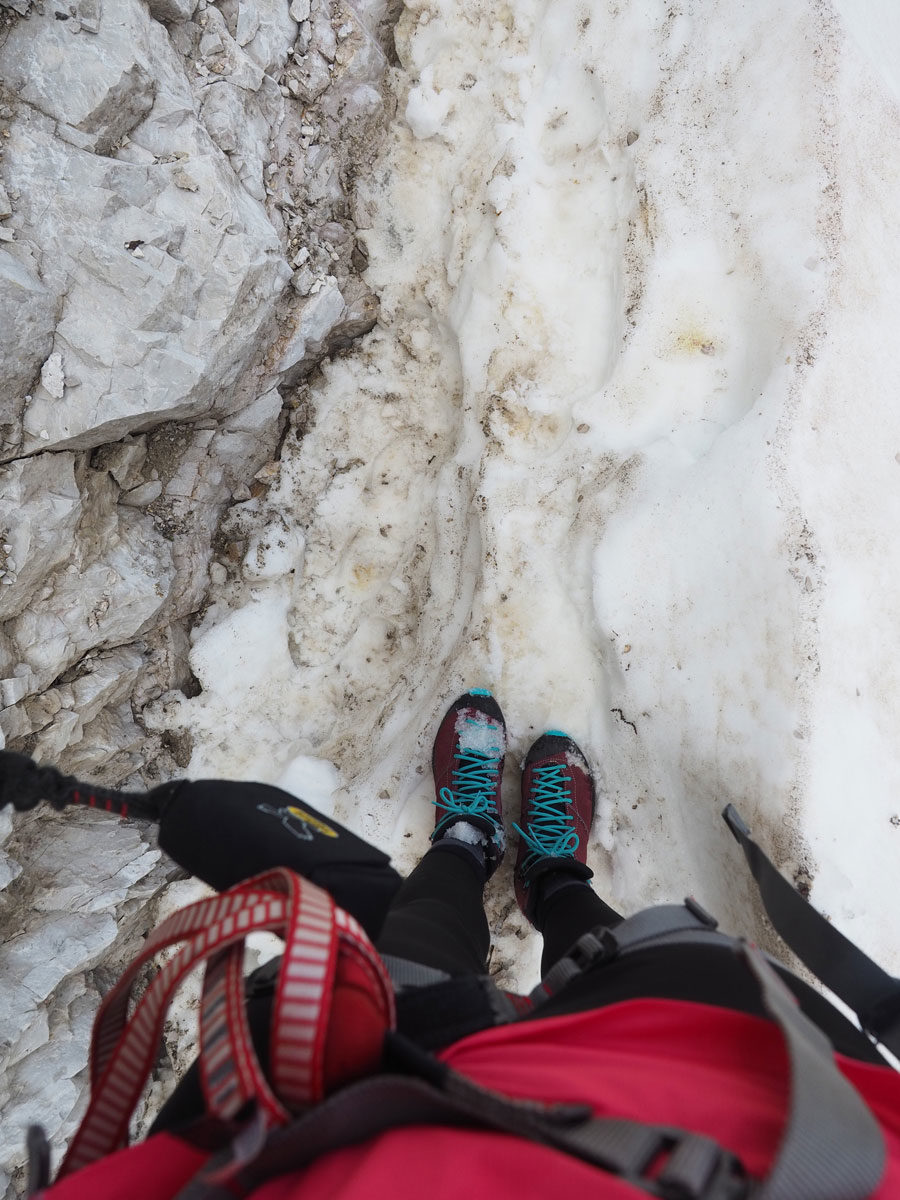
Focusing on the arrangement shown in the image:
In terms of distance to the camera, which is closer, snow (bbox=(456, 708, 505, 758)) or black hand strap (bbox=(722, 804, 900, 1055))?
black hand strap (bbox=(722, 804, 900, 1055))

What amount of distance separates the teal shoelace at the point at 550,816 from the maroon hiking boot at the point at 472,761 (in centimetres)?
12

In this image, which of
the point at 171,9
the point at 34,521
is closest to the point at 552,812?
the point at 34,521

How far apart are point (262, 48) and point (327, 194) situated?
0.43m

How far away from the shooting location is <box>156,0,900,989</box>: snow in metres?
1.99

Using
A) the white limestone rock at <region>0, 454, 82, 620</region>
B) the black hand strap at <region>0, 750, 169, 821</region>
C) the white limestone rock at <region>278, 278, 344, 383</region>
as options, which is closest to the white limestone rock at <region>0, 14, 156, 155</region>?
the white limestone rock at <region>278, 278, 344, 383</region>

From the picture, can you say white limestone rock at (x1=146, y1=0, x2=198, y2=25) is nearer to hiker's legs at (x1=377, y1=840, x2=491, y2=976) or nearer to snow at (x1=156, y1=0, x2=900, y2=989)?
snow at (x1=156, y1=0, x2=900, y2=989)

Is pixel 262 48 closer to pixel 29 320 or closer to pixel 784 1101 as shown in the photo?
pixel 29 320

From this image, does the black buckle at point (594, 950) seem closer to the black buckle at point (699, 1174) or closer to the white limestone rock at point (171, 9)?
the black buckle at point (699, 1174)

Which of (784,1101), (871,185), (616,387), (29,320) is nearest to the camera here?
(784,1101)

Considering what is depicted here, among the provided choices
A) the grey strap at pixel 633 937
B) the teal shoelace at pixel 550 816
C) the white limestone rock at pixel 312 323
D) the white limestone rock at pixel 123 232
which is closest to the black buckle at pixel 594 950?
the grey strap at pixel 633 937

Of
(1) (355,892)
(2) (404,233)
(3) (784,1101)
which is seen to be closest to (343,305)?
(2) (404,233)

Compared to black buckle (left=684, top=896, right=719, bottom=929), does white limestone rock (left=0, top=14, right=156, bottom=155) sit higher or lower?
higher

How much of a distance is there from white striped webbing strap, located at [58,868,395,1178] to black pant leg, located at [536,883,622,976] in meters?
1.01

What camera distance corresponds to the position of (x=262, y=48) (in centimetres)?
224
